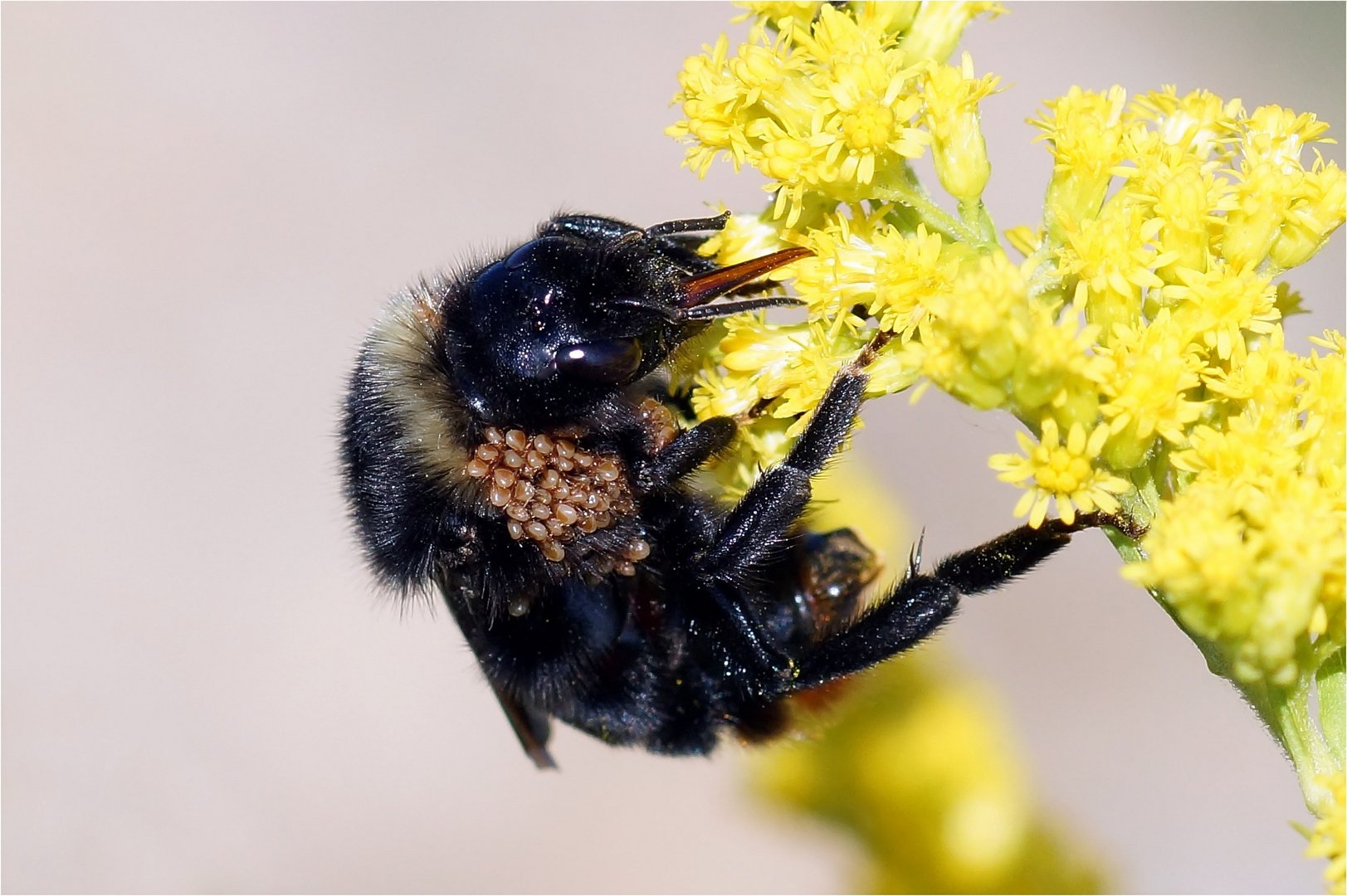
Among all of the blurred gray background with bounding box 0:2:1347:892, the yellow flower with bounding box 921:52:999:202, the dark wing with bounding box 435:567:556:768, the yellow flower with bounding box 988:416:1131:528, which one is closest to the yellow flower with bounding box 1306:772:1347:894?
the yellow flower with bounding box 988:416:1131:528

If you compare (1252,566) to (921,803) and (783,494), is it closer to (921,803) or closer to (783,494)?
(783,494)

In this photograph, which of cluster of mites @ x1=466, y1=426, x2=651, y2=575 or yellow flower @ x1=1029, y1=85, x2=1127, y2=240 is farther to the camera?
cluster of mites @ x1=466, y1=426, x2=651, y2=575

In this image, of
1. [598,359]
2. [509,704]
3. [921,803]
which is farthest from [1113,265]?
[921,803]

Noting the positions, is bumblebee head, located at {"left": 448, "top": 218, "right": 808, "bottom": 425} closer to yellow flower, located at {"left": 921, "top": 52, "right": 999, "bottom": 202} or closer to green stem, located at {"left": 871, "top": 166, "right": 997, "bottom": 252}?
green stem, located at {"left": 871, "top": 166, "right": 997, "bottom": 252}

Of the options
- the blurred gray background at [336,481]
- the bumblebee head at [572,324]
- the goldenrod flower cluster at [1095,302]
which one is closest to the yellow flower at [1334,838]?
the goldenrod flower cluster at [1095,302]

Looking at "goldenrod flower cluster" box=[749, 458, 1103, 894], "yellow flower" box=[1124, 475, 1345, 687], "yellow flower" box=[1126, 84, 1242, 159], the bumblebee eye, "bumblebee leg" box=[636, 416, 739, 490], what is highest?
the bumblebee eye

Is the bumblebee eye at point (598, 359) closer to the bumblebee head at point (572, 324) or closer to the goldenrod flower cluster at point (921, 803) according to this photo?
the bumblebee head at point (572, 324)
